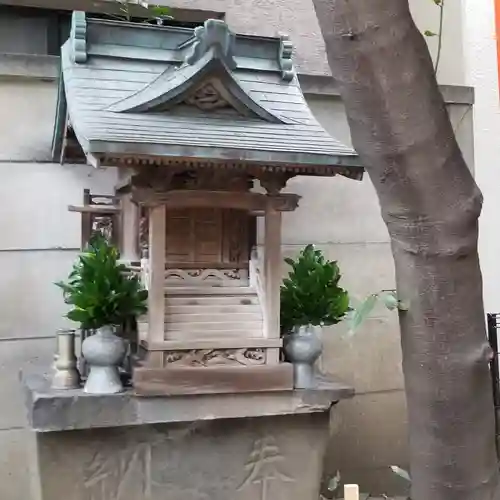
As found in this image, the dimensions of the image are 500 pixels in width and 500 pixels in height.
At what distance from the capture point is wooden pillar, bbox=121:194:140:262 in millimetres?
2615

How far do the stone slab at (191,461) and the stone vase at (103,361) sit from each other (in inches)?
6.4

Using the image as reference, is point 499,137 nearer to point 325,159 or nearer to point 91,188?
point 325,159

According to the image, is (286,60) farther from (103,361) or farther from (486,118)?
(486,118)

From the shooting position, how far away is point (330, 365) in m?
3.53

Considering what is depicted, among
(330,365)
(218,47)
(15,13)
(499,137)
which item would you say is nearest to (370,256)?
(330,365)

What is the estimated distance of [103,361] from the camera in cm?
233

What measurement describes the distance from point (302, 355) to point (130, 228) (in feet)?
2.73

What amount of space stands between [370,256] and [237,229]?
4.06 ft

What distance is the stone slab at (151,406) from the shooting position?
7.40 ft

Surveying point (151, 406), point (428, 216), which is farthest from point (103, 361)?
point (428, 216)

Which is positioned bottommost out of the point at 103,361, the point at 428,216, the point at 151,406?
the point at 151,406

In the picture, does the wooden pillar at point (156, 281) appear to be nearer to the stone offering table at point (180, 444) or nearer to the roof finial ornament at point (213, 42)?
the stone offering table at point (180, 444)

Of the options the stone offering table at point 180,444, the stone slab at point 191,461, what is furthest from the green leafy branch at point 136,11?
the stone slab at point 191,461

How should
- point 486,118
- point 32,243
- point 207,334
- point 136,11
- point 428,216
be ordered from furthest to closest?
point 486,118 < point 136,11 < point 32,243 < point 207,334 < point 428,216
